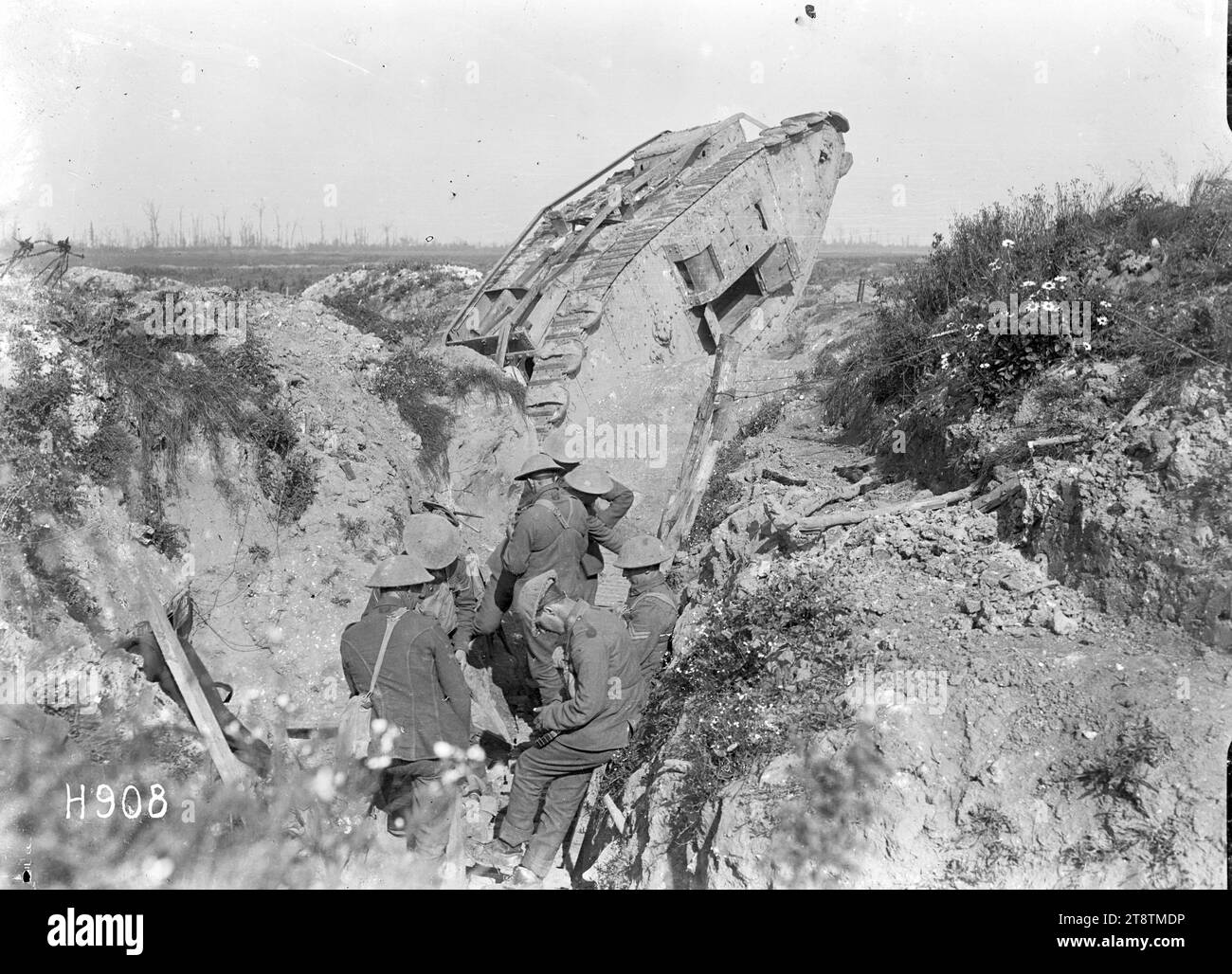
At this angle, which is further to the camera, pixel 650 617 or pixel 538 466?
pixel 538 466

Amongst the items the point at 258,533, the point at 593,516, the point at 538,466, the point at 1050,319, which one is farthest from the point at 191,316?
the point at 1050,319

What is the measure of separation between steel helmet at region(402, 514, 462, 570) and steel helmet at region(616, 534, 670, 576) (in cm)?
140

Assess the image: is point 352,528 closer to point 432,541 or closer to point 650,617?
point 432,541

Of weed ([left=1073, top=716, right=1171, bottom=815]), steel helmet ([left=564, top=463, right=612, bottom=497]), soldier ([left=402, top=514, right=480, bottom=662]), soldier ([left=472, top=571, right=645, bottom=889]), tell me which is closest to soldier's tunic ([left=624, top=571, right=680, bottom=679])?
soldier ([left=472, top=571, right=645, bottom=889])

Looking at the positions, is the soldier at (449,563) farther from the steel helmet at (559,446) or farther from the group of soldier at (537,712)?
the steel helmet at (559,446)

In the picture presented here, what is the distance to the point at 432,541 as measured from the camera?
7.31 meters

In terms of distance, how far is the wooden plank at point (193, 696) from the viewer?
5.71 m

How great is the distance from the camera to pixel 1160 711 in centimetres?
455

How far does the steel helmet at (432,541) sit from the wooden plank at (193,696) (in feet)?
A: 5.57

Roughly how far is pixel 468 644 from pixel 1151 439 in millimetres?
4951

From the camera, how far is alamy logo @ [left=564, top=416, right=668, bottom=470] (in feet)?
33.4

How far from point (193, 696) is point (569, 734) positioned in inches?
92.9
